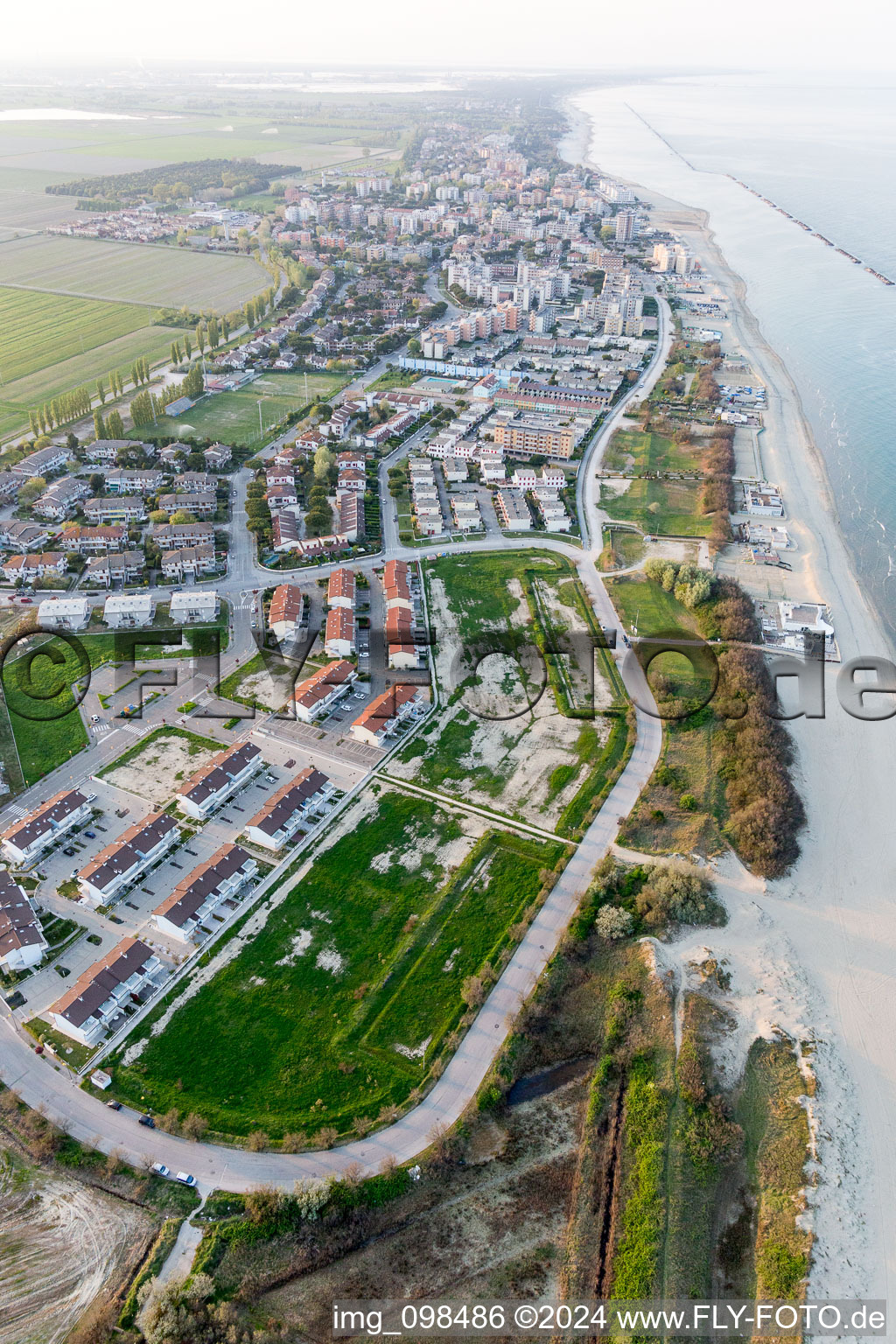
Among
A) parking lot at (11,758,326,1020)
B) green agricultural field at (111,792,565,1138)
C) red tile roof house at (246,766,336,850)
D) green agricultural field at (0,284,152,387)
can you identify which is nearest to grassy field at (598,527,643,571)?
green agricultural field at (111,792,565,1138)

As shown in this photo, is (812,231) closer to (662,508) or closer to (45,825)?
(662,508)

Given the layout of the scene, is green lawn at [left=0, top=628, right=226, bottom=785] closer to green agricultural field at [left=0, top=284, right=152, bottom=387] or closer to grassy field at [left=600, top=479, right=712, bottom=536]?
grassy field at [left=600, top=479, right=712, bottom=536]

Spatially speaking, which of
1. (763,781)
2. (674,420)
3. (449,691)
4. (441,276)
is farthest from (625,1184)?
(441,276)

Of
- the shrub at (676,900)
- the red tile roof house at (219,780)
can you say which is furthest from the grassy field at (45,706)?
the shrub at (676,900)

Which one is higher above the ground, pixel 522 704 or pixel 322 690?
pixel 322 690

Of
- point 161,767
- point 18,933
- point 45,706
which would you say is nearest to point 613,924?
point 161,767

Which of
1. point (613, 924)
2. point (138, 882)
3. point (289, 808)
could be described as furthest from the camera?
point (289, 808)
